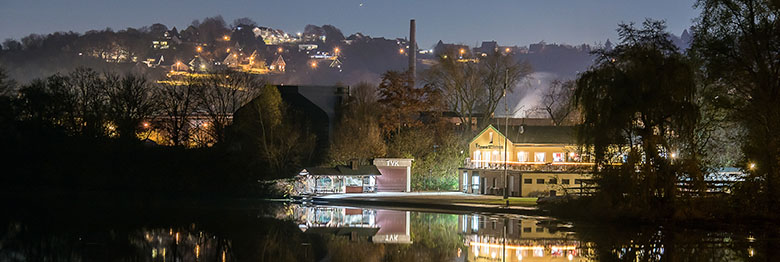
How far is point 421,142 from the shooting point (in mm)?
Answer: 74750

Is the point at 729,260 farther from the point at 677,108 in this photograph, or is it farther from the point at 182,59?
the point at 182,59

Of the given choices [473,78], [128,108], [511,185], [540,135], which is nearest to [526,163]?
[511,185]

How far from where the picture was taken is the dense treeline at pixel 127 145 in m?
71.1

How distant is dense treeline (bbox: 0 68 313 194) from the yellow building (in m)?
15.0

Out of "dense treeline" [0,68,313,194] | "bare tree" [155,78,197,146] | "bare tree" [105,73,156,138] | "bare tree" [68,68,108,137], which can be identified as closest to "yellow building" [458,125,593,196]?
"dense treeline" [0,68,313,194]

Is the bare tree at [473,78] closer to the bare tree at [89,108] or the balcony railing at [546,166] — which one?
the balcony railing at [546,166]

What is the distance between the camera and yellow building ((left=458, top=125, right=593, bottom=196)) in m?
61.1

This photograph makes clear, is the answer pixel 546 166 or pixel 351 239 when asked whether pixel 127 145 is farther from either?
pixel 351 239

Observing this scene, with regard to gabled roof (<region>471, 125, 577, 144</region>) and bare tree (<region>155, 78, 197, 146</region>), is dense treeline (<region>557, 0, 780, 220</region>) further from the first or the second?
bare tree (<region>155, 78, 197, 146</region>)

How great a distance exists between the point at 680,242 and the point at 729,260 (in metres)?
5.58

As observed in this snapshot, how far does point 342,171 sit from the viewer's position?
66188 mm

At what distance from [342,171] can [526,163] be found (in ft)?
44.6

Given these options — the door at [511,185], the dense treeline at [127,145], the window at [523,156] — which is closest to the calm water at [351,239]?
the door at [511,185]

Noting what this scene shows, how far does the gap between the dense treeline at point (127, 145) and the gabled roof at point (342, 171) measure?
16.6ft
